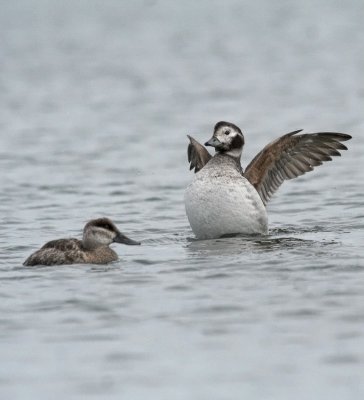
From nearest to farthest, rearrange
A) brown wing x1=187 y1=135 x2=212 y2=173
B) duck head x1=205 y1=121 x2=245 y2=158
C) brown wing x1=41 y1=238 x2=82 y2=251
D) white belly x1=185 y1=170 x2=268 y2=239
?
brown wing x1=41 y1=238 x2=82 y2=251
white belly x1=185 y1=170 x2=268 y2=239
duck head x1=205 y1=121 x2=245 y2=158
brown wing x1=187 y1=135 x2=212 y2=173

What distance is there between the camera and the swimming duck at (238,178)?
13.3 meters

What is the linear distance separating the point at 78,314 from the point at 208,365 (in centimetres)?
178

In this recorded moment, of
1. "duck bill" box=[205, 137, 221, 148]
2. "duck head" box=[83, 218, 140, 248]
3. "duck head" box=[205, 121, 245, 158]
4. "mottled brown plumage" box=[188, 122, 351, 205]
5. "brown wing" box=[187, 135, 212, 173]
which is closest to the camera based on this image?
"duck head" box=[83, 218, 140, 248]

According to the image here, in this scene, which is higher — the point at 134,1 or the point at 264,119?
the point at 134,1

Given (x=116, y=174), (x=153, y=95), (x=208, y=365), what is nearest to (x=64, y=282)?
(x=208, y=365)

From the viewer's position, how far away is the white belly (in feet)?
43.5

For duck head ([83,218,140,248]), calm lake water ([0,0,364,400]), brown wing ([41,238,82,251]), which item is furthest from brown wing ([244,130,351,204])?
brown wing ([41,238,82,251])

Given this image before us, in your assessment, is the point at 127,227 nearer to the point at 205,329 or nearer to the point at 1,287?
the point at 1,287

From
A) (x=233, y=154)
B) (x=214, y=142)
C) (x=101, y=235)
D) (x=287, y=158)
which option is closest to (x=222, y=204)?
(x=214, y=142)

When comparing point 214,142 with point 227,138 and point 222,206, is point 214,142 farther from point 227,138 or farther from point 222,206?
point 222,206

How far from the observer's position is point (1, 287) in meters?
11.1

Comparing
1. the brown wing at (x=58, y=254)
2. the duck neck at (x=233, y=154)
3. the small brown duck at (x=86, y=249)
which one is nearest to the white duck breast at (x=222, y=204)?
the duck neck at (x=233, y=154)

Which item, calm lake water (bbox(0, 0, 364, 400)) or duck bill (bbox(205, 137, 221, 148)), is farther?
duck bill (bbox(205, 137, 221, 148))

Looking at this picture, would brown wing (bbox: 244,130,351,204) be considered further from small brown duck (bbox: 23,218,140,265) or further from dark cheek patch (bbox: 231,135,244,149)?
small brown duck (bbox: 23,218,140,265)
